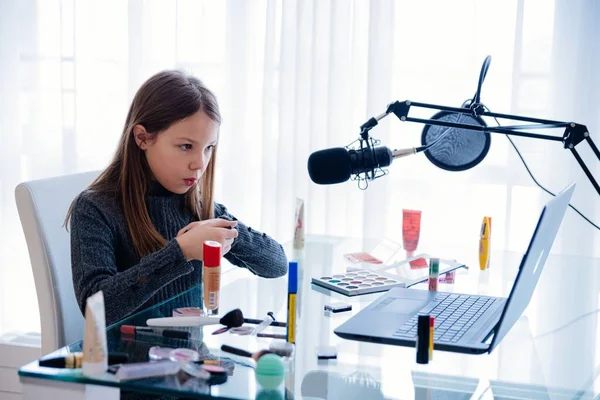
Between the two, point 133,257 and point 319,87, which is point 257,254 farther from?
point 319,87

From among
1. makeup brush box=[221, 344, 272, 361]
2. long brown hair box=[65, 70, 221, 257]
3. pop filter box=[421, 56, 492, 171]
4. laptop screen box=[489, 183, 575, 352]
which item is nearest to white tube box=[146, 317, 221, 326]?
makeup brush box=[221, 344, 272, 361]

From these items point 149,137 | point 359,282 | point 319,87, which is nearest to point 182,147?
point 149,137

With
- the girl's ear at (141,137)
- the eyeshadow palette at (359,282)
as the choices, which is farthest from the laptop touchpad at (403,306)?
the girl's ear at (141,137)

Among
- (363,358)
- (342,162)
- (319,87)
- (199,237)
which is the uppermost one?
(319,87)

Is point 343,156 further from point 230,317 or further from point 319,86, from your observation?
point 319,86

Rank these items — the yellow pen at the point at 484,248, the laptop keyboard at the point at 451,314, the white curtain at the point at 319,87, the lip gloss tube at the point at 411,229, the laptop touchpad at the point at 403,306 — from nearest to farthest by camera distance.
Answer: the laptop keyboard at the point at 451,314
the laptop touchpad at the point at 403,306
the yellow pen at the point at 484,248
the lip gloss tube at the point at 411,229
the white curtain at the point at 319,87

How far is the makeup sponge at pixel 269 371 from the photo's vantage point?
3.49 feet

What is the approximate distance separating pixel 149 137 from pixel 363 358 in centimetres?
71

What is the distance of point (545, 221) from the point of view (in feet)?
3.78

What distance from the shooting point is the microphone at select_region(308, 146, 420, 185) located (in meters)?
1.60

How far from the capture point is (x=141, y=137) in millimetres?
1661

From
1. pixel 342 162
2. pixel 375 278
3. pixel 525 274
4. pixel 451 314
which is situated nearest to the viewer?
pixel 525 274

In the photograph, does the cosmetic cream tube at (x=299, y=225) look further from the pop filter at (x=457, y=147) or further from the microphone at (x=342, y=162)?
the pop filter at (x=457, y=147)

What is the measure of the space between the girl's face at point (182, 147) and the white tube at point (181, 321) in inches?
16.5
